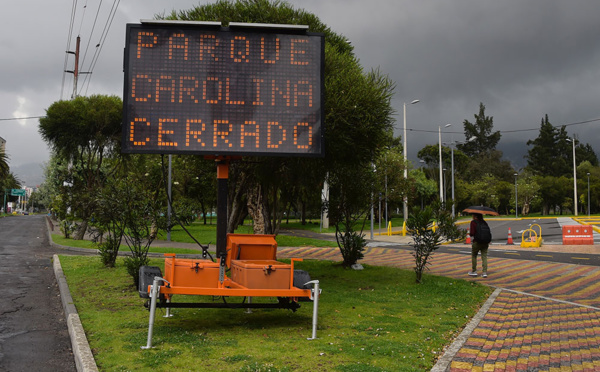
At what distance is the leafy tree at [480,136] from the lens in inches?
4294

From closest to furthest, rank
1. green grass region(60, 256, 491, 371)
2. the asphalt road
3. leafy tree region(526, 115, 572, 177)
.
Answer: green grass region(60, 256, 491, 371), the asphalt road, leafy tree region(526, 115, 572, 177)

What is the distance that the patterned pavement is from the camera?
17.2 ft

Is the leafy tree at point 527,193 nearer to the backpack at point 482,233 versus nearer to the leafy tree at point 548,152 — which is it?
the leafy tree at point 548,152

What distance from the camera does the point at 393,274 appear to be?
12.8 m

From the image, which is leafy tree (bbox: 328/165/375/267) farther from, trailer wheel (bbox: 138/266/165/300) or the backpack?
trailer wheel (bbox: 138/266/165/300)

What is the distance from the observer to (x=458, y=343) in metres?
6.02

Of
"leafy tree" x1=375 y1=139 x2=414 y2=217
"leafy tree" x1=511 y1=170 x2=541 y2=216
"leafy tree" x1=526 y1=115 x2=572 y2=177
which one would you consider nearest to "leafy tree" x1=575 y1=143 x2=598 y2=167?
"leafy tree" x1=526 y1=115 x2=572 y2=177

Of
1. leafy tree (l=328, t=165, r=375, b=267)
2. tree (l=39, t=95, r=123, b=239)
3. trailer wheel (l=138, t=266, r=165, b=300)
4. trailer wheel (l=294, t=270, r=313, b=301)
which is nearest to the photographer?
trailer wheel (l=138, t=266, r=165, b=300)

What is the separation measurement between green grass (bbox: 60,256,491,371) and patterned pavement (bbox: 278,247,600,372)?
38 cm

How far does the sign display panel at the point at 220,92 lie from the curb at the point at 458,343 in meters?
3.08

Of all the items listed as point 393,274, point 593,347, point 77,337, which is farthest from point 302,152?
point 393,274

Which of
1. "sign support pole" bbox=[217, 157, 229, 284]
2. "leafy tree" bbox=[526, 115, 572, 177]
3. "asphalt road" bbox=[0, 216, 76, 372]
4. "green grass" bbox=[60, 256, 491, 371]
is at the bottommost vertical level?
"asphalt road" bbox=[0, 216, 76, 372]

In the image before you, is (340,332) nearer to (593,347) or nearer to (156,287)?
(156,287)

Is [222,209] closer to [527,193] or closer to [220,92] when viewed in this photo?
[220,92]
